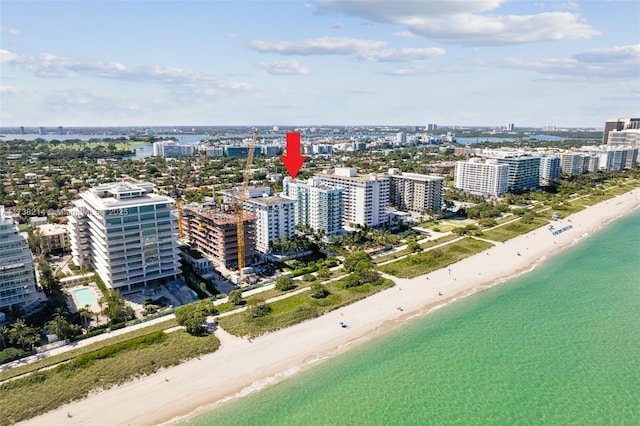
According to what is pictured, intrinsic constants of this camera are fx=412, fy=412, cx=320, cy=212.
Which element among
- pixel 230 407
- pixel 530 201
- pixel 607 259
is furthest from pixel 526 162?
pixel 230 407

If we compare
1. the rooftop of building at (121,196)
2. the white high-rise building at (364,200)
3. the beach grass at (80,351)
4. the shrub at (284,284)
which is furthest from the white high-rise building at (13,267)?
the white high-rise building at (364,200)

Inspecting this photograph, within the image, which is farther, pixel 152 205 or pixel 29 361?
pixel 152 205

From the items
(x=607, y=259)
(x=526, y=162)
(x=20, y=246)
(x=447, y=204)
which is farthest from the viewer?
(x=526, y=162)

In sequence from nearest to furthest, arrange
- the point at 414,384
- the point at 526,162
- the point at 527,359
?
1. the point at 414,384
2. the point at 527,359
3. the point at 526,162

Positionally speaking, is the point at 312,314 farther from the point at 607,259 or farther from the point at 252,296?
the point at 607,259

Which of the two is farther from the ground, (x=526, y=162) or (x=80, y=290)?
(x=526, y=162)

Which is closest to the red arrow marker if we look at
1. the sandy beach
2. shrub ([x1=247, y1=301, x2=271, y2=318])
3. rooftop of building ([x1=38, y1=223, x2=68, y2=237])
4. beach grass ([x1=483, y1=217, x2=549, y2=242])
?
shrub ([x1=247, y1=301, x2=271, y2=318])

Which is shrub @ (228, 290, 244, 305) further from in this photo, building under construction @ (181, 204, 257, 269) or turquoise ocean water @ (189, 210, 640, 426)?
turquoise ocean water @ (189, 210, 640, 426)
